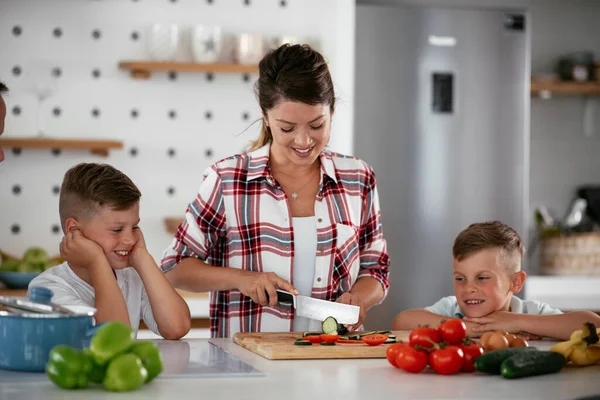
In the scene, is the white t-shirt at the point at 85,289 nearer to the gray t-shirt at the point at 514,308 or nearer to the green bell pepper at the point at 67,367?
the green bell pepper at the point at 67,367

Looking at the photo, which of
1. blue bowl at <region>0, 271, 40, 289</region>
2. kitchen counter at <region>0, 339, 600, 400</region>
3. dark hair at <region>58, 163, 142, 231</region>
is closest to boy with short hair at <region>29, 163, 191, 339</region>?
dark hair at <region>58, 163, 142, 231</region>

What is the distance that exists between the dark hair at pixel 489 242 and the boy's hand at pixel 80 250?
3.19ft

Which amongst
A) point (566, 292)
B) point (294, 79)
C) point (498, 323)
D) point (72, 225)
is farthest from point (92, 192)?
point (566, 292)

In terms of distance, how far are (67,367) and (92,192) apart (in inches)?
28.5

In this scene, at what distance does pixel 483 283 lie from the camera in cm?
236

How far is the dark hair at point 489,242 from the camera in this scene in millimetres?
2400

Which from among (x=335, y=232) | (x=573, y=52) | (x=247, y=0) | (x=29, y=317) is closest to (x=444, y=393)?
(x=29, y=317)

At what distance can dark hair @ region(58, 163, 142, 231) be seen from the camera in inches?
80.4

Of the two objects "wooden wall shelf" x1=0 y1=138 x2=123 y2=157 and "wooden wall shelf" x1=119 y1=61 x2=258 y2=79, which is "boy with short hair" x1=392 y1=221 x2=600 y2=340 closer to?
"wooden wall shelf" x1=119 y1=61 x2=258 y2=79

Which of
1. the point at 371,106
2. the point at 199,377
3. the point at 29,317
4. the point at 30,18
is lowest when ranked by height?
the point at 199,377

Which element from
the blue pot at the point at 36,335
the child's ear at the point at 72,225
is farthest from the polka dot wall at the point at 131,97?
the blue pot at the point at 36,335

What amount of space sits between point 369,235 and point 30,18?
2.32m

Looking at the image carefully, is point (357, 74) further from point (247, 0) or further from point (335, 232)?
point (335, 232)

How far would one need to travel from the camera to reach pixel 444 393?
1461 mm
